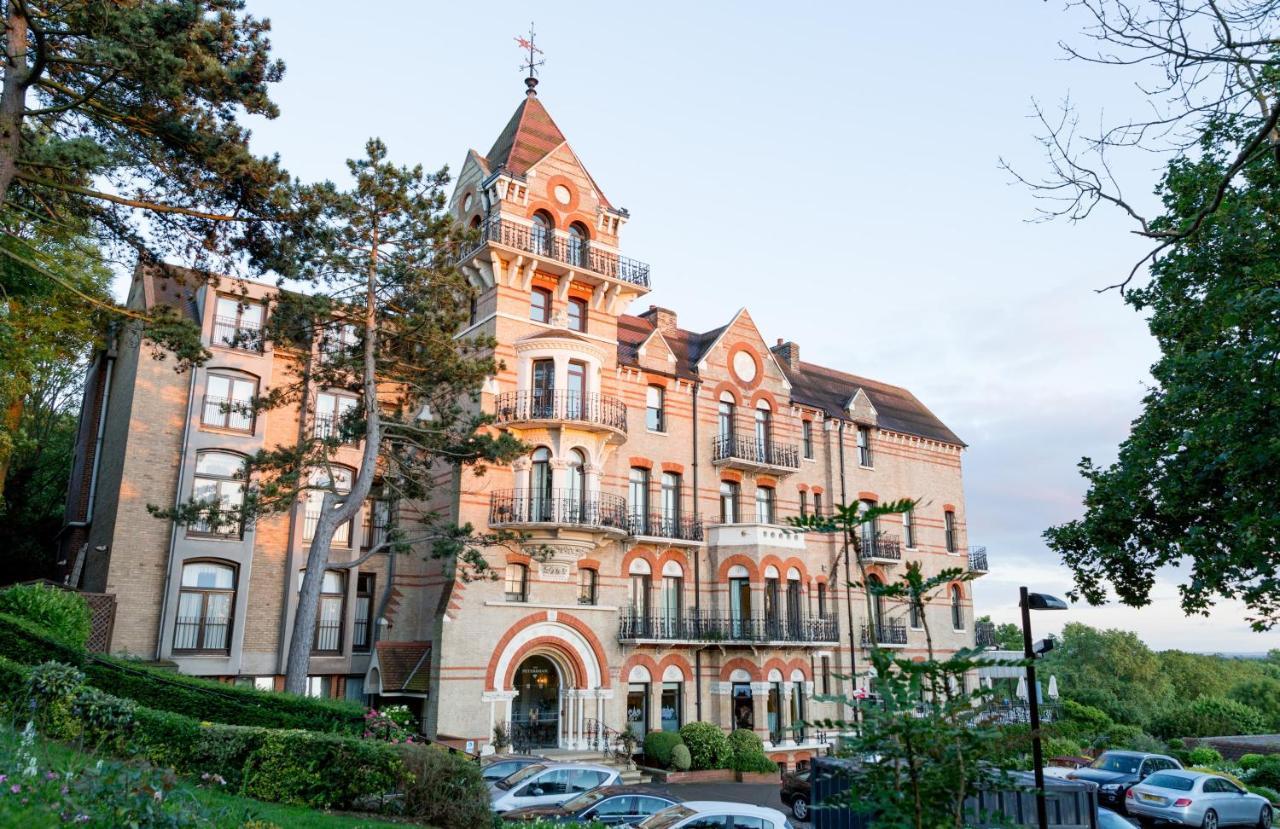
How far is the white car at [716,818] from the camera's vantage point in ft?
47.0

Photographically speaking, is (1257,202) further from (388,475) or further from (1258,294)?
(388,475)

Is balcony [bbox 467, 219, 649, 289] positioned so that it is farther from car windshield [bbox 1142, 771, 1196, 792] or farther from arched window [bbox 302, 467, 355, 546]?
car windshield [bbox 1142, 771, 1196, 792]

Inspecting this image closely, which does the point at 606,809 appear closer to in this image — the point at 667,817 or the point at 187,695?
the point at 667,817

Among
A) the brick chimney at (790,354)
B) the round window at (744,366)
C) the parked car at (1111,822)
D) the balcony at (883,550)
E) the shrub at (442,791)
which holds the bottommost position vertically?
the parked car at (1111,822)

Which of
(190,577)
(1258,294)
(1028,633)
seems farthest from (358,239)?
(1258,294)

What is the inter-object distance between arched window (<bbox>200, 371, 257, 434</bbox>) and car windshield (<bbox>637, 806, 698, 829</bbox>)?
1848cm

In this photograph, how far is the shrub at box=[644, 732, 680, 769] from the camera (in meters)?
27.7

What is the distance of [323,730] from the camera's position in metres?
15.9

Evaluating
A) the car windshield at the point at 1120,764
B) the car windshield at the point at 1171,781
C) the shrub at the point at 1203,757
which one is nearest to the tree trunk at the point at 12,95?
the car windshield at the point at 1171,781

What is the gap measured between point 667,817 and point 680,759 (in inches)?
517

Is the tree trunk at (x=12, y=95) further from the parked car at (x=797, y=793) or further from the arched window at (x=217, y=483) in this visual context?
the parked car at (x=797, y=793)

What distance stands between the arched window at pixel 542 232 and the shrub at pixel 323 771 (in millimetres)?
18847

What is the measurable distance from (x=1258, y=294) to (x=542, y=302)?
70.3ft

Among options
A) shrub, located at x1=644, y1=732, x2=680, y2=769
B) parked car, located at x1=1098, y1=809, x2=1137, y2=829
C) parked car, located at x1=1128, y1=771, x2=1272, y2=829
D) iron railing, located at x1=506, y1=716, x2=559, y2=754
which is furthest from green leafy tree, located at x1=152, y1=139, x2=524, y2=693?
parked car, located at x1=1128, y1=771, x2=1272, y2=829
